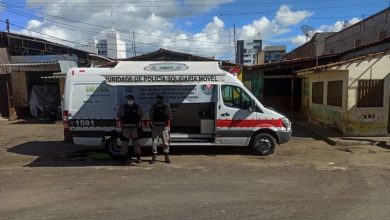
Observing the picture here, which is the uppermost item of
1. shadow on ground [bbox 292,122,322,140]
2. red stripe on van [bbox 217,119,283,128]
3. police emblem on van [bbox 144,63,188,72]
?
police emblem on van [bbox 144,63,188,72]

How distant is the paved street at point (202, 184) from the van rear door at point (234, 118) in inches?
20.6

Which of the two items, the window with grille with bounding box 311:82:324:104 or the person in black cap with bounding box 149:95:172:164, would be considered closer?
the person in black cap with bounding box 149:95:172:164

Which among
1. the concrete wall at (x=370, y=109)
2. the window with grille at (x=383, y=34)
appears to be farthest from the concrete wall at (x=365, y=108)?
the window with grille at (x=383, y=34)

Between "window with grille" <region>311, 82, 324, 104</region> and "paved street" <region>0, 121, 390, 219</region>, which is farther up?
"window with grille" <region>311, 82, 324, 104</region>

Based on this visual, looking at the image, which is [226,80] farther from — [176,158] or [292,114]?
[292,114]

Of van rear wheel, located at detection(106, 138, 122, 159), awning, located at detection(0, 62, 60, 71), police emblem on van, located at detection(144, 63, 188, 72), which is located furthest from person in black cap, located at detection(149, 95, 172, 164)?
awning, located at detection(0, 62, 60, 71)

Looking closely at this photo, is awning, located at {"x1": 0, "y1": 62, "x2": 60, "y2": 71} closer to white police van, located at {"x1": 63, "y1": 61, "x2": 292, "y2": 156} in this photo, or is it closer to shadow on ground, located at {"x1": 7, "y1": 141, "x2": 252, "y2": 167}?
shadow on ground, located at {"x1": 7, "y1": 141, "x2": 252, "y2": 167}

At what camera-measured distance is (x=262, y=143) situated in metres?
11.6

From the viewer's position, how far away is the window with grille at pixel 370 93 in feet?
48.1

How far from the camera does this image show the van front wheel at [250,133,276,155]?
11609 millimetres

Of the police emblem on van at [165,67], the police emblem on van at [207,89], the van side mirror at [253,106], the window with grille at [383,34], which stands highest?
the window with grille at [383,34]

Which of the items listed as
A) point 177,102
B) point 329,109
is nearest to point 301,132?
point 329,109

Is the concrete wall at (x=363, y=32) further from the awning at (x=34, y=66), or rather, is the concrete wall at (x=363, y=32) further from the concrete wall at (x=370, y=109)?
the awning at (x=34, y=66)

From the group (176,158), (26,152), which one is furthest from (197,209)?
(26,152)
